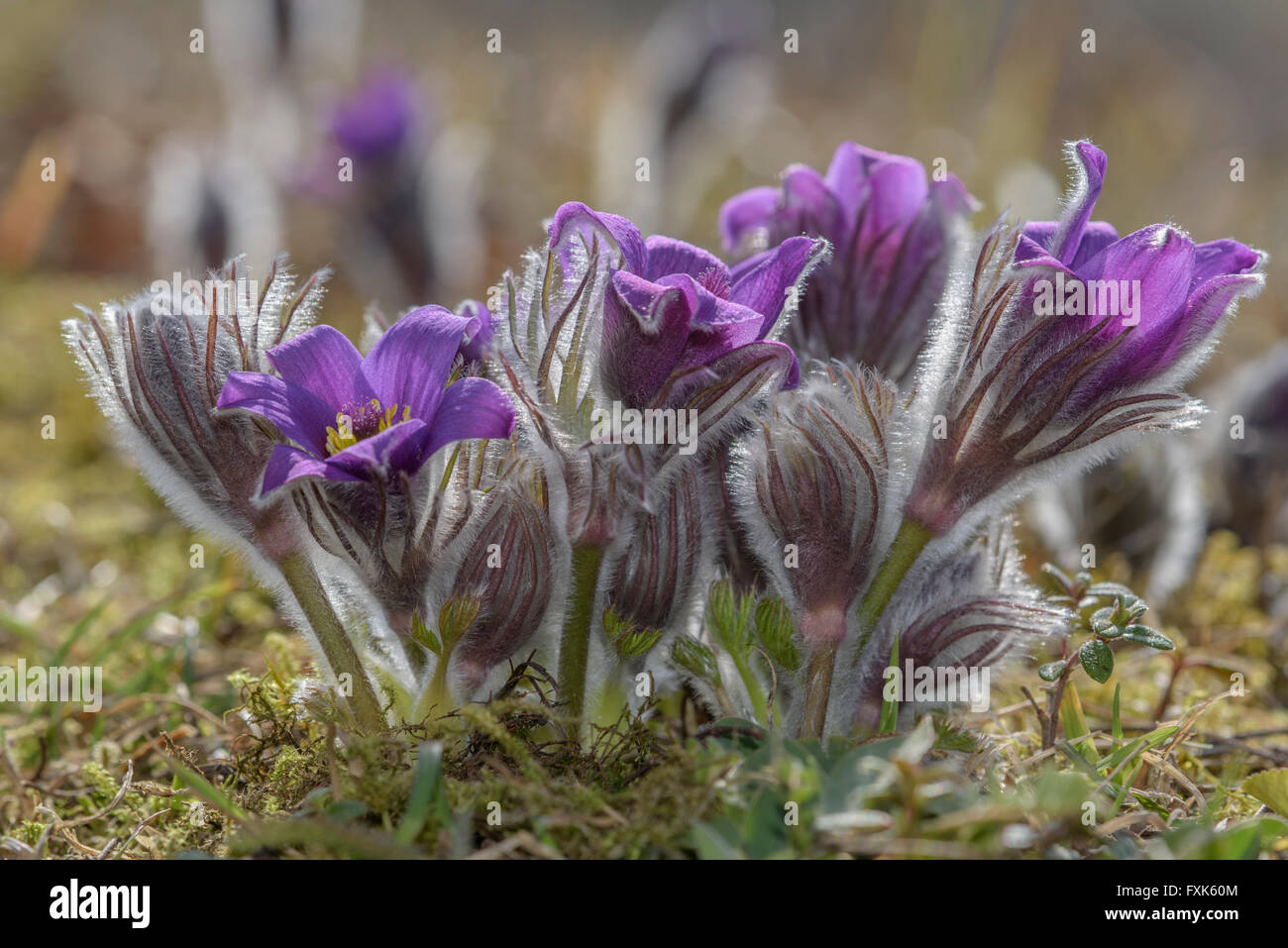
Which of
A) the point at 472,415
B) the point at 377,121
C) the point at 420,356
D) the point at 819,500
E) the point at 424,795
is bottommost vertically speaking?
the point at 424,795

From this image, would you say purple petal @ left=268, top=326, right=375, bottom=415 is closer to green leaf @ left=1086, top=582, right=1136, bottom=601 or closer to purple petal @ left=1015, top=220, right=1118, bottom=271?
purple petal @ left=1015, top=220, right=1118, bottom=271

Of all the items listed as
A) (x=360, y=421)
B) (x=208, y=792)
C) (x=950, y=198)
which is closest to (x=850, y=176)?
(x=950, y=198)

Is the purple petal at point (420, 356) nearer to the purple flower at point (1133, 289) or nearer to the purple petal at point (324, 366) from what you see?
the purple petal at point (324, 366)

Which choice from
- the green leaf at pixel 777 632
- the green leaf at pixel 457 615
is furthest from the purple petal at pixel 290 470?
the green leaf at pixel 777 632

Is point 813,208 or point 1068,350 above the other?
point 813,208

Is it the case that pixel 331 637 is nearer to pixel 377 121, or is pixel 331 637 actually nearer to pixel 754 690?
pixel 754 690
